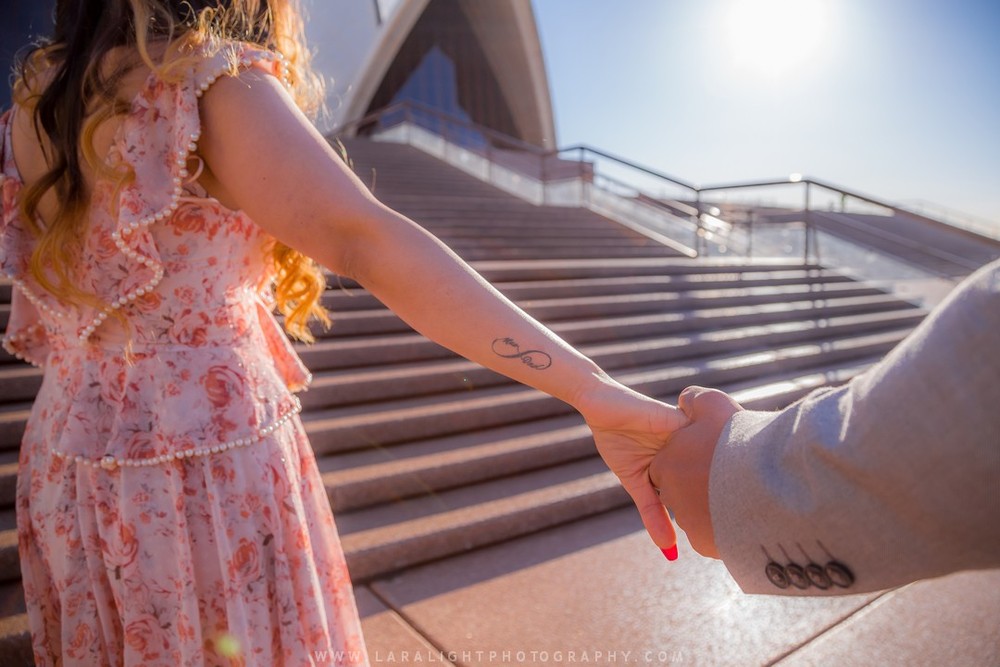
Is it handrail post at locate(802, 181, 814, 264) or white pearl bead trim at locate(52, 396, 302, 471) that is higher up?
white pearl bead trim at locate(52, 396, 302, 471)

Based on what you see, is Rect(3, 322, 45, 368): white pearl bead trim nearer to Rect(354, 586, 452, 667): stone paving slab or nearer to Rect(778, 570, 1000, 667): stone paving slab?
Rect(354, 586, 452, 667): stone paving slab

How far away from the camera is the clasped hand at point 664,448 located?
1.05 metres

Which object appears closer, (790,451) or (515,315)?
(790,451)

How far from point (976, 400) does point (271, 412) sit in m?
0.92

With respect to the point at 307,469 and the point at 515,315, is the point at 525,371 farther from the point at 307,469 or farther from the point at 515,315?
the point at 307,469

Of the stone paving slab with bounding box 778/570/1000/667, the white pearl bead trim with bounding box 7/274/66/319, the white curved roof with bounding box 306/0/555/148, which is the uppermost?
the white curved roof with bounding box 306/0/555/148

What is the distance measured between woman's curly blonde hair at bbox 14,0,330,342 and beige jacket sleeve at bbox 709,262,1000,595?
0.93m

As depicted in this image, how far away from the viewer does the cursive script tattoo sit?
99cm

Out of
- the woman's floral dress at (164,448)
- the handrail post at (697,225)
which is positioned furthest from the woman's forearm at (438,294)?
the handrail post at (697,225)

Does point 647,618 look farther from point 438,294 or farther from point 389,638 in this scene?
point 438,294

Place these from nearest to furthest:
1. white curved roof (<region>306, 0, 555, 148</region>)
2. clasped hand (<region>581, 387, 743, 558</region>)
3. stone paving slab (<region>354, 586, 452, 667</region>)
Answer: clasped hand (<region>581, 387, 743, 558</region>), stone paving slab (<region>354, 586, 452, 667</region>), white curved roof (<region>306, 0, 555, 148</region>)

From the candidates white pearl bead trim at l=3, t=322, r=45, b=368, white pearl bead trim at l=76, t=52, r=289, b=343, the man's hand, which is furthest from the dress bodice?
the man's hand

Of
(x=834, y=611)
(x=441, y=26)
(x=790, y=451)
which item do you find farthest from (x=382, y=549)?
(x=441, y=26)

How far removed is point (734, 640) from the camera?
217cm
